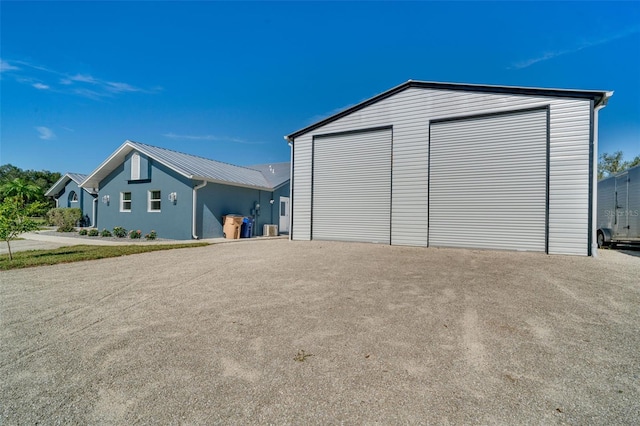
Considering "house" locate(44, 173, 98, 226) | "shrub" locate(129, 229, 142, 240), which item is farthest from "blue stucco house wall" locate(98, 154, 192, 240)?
"house" locate(44, 173, 98, 226)

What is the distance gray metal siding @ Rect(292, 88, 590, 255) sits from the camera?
8469mm

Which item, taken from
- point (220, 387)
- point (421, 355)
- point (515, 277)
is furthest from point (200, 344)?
point (515, 277)

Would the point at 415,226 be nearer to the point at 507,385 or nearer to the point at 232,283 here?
the point at 232,283

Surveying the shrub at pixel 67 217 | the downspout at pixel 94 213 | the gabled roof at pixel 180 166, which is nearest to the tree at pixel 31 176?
the shrub at pixel 67 217

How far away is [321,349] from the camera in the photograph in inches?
116

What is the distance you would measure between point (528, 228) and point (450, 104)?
4855mm

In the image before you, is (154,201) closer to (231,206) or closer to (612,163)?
(231,206)

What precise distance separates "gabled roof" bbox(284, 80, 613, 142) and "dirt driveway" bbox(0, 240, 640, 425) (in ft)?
18.7

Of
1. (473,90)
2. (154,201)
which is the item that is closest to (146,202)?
(154,201)

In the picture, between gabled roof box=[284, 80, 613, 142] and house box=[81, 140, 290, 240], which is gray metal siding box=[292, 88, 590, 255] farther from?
house box=[81, 140, 290, 240]

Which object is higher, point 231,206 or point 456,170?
point 456,170

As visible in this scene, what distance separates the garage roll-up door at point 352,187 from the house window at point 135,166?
9781mm

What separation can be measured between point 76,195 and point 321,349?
2760 centimetres

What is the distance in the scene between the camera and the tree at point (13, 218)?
766 cm
